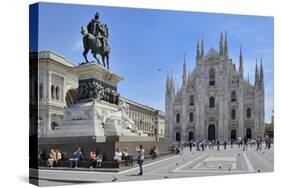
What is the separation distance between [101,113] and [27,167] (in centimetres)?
274

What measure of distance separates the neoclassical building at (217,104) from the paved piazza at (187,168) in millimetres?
798

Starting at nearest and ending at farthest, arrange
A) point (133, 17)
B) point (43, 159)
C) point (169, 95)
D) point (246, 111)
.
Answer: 1. point (43, 159)
2. point (133, 17)
3. point (169, 95)
4. point (246, 111)

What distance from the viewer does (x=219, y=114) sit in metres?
18.9

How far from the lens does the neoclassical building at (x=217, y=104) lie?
1759 cm

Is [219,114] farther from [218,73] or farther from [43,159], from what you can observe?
[43,159]

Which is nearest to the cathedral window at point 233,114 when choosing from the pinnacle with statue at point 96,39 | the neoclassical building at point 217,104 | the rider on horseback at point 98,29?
the neoclassical building at point 217,104

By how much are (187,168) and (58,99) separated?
5558 millimetres

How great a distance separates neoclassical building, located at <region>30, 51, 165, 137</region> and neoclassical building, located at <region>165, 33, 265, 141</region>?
0.63 m

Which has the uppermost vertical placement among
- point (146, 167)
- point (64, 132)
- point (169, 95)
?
point (169, 95)

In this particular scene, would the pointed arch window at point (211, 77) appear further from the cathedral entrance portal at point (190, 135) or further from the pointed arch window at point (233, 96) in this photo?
the cathedral entrance portal at point (190, 135)

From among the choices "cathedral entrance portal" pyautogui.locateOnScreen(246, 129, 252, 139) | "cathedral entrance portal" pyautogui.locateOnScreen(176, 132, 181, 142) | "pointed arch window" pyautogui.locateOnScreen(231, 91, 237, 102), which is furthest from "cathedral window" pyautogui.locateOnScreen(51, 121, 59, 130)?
"cathedral entrance portal" pyautogui.locateOnScreen(246, 129, 252, 139)

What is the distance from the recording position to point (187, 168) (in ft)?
52.6

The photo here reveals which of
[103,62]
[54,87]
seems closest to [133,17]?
[103,62]

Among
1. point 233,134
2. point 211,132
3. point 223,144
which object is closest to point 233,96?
point 233,134
